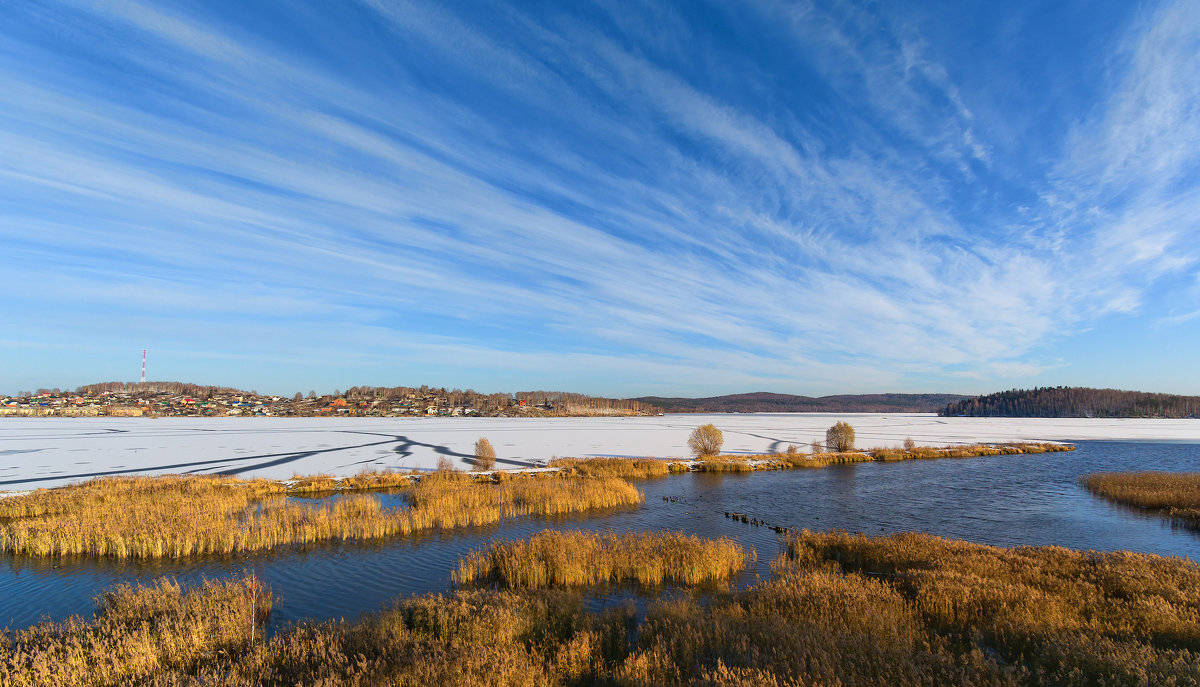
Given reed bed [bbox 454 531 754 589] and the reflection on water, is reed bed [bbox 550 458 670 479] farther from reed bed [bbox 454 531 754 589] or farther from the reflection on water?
reed bed [bbox 454 531 754 589]

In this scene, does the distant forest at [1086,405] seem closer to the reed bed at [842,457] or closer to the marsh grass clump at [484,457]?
the reed bed at [842,457]

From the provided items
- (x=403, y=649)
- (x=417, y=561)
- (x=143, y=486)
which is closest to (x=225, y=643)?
(x=403, y=649)

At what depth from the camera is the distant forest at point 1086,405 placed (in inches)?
5595

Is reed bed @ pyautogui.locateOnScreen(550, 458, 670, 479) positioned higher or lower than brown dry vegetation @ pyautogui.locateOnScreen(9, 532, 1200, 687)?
lower

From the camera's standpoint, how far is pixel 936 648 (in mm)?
7012

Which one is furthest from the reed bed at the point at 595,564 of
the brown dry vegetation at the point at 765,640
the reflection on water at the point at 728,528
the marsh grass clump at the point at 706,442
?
→ the marsh grass clump at the point at 706,442

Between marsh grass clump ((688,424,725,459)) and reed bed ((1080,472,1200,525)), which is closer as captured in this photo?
reed bed ((1080,472,1200,525))

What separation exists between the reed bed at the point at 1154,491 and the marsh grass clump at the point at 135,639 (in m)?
27.1

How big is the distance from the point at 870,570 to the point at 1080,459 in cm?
3892

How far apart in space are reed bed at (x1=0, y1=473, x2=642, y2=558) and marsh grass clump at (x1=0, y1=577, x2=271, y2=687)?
5.21 m

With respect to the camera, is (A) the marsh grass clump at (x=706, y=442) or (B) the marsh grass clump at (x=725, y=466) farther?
(A) the marsh grass clump at (x=706, y=442)

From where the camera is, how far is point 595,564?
39.5ft

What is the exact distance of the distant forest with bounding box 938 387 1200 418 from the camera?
142m

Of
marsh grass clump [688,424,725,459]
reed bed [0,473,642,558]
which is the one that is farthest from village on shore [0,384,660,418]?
reed bed [0,473,642,558]
